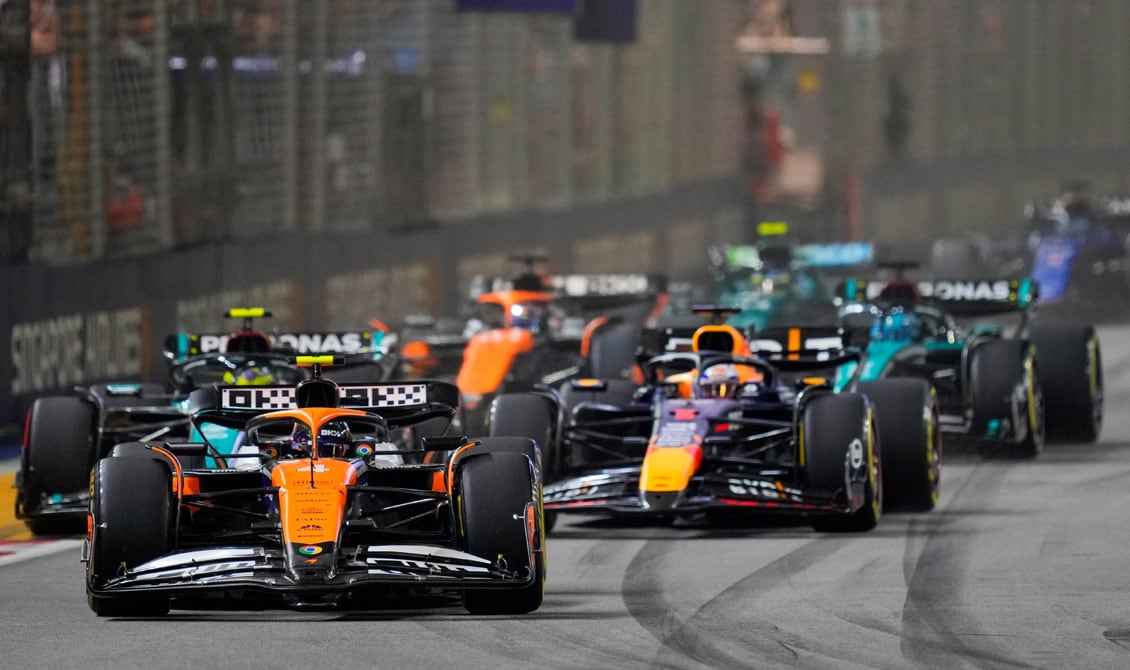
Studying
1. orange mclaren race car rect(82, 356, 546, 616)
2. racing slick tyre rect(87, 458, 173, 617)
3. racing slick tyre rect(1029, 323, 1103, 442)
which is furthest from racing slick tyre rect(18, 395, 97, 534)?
racing slick tyre rect(1029, 323, 1103, 442)

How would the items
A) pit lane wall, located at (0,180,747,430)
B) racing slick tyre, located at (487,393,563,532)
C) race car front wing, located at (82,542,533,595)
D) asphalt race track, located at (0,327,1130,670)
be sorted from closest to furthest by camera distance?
asphalt race track, located at (0,327,1130,670)
race car front wing, located at (82,542,533,595)
racing slick tyre, located at (487,393,563,532)
pit lane wall, located at (0,180,747,430)

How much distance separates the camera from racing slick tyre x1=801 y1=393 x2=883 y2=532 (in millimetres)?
14656

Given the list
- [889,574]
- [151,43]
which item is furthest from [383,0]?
[889,574]

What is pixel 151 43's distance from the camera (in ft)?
74.0

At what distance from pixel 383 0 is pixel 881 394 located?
15.0 meters

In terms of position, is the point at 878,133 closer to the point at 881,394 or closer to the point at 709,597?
the point at 881,394

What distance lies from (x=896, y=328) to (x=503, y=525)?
8388 mm

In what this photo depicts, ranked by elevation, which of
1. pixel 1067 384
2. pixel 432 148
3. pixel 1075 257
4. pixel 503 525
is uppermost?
pixel 432 148

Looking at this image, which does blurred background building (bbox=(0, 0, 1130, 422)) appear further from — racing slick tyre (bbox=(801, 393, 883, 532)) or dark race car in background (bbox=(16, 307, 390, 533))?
racing slick tyre (bbox=(801, 393, 883, 532))

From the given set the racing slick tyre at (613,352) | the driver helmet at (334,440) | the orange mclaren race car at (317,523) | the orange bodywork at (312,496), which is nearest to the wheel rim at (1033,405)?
the racing slick tyre at (613,352)

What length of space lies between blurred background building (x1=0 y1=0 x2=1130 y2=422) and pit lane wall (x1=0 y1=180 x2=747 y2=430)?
4 centimetres

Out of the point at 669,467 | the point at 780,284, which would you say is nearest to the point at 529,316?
the point at 780,284

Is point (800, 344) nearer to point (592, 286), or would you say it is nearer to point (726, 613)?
point (726, 613)

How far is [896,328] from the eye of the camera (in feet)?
63.8
